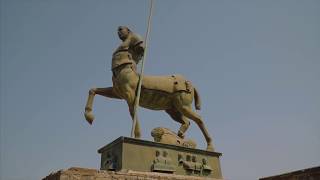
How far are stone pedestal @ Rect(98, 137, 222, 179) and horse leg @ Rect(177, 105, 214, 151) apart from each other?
0.42 metres

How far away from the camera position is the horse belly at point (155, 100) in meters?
9.30

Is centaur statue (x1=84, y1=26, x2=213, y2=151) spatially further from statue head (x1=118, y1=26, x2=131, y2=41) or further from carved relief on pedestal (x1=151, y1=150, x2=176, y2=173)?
carved relief on pedestal (x1=151, y1=150, x2=176, y2=173)

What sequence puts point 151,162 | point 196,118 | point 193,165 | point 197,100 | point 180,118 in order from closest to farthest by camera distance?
point 151,162 < point 193,165 < point 196,118 < point 180,118 < point 197,100

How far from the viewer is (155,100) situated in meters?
9.50

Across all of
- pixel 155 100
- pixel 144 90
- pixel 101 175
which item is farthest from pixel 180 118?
pixel 101 175

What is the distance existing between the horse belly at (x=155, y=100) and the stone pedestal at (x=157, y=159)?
123 cm

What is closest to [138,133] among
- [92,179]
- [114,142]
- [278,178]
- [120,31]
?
[114,142]

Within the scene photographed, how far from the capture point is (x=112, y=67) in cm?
917

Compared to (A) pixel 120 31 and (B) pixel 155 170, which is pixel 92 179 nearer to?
(B) pixel 155 170

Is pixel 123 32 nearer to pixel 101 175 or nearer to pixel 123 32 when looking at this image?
pixel 123 32

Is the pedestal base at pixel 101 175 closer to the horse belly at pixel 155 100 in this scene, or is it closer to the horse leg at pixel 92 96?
the horse leg at pixel 92 96

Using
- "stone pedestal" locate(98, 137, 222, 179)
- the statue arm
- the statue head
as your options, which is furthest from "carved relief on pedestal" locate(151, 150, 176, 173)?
the statue head

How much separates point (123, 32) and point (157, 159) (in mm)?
3311

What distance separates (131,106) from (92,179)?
2367 millimetres
